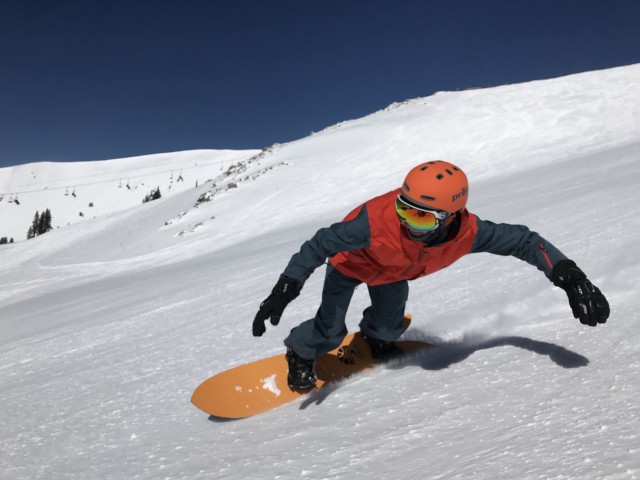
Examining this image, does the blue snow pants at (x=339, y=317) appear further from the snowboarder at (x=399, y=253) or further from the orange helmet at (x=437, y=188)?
the orange helmet at (x=437, y=188)

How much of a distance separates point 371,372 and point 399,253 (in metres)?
0.93

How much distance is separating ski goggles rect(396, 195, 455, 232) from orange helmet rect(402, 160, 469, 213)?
1.3 inches

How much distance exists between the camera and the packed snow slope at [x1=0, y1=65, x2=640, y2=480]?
1870 millimetres

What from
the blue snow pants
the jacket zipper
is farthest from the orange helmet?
the blue snow pants

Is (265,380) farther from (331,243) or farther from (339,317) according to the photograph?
(331,243)

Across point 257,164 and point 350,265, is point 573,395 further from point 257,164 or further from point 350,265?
point 257,164

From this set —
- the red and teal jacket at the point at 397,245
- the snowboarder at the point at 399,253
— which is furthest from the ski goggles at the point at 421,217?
the red and teal jacket at the point at 397,245

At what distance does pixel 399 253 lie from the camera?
2.63 metres

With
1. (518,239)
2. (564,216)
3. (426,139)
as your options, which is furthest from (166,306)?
(426,139)

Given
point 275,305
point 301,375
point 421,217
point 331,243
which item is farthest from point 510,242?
point 301,375

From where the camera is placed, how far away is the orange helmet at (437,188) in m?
2.38

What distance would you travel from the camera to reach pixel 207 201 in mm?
16734

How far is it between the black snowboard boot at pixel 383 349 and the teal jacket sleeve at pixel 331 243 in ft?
3.14

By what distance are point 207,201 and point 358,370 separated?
14295mm
